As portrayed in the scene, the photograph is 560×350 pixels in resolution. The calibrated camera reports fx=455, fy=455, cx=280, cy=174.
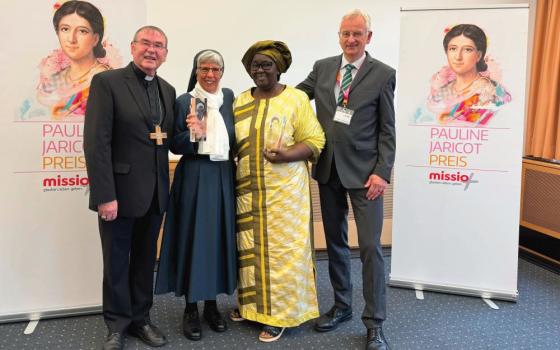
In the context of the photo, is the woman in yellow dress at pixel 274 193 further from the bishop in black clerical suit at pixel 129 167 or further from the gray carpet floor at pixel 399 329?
the bishop in black clerical suit at pixel 129 167

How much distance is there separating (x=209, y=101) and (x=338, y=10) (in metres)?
2.23

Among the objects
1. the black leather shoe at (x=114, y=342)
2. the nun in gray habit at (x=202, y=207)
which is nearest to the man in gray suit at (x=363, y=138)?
the nun in gray habit at (x=202, y=207)

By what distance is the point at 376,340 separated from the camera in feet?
7.77

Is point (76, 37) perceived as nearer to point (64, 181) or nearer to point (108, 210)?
point (64, 181)

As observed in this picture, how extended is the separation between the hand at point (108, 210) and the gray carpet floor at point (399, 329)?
745 mm

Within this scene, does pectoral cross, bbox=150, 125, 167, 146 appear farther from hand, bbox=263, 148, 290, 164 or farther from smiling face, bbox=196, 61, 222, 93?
hand, bbox=263, 148, 290, 164

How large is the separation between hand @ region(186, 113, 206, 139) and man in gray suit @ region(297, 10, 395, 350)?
26.4 inches

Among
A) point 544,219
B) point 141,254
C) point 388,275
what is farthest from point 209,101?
point 544,219

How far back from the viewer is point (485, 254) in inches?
123

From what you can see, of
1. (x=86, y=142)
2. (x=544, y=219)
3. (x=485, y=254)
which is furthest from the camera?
(x=544, y=219)

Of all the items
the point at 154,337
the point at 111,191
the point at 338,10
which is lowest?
the point at 154,337

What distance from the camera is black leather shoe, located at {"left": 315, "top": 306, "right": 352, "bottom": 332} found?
8.47 feet

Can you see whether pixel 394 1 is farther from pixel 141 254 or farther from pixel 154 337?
pixel 154 337

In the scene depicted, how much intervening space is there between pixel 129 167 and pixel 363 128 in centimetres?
119
